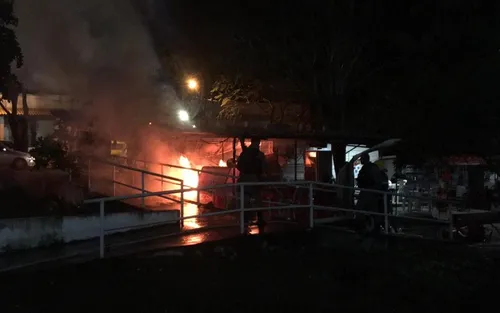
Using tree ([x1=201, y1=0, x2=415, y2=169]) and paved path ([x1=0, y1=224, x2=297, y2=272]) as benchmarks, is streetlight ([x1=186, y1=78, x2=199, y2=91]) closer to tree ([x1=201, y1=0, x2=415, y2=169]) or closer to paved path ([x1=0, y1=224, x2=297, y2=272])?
tree ([x1=201, y1=0, x2=415, y2=169])

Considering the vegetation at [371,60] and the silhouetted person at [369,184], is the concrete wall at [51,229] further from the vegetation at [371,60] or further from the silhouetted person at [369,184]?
the vegetation at [371,60]

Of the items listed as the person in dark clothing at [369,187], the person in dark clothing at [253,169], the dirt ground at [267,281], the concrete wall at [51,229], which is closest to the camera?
the dirt ground at [267,281]

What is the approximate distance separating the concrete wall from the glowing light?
9375mm

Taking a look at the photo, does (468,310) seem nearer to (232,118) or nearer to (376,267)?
(376,267)

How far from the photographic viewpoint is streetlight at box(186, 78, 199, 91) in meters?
17.2

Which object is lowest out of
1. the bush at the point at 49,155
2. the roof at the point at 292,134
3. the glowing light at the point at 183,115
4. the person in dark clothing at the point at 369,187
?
the person in dark clothing at the point at 369,187

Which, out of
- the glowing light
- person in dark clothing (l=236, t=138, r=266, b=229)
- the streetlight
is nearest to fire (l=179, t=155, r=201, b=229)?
person in dark clothing (l=236, t=138, r=266, b=229)

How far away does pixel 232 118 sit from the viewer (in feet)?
56.7

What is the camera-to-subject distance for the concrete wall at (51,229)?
6723 mm

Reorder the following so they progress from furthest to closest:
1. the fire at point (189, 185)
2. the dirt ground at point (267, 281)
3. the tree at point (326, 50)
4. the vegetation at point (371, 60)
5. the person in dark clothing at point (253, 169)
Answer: the tree at point (326, 50), the vegetation at point (371, 60), the fire at point (189, 185), the person in dark clothing at point (253, 169), the dirt ground at point (267, 281)

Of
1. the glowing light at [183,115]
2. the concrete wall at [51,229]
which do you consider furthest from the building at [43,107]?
the concrete wall at [51,229]

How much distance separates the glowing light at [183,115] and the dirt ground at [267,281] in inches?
399

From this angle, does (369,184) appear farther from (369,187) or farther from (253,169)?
(253,169)

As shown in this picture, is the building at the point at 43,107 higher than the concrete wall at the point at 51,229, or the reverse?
the building at the point at 43,107
